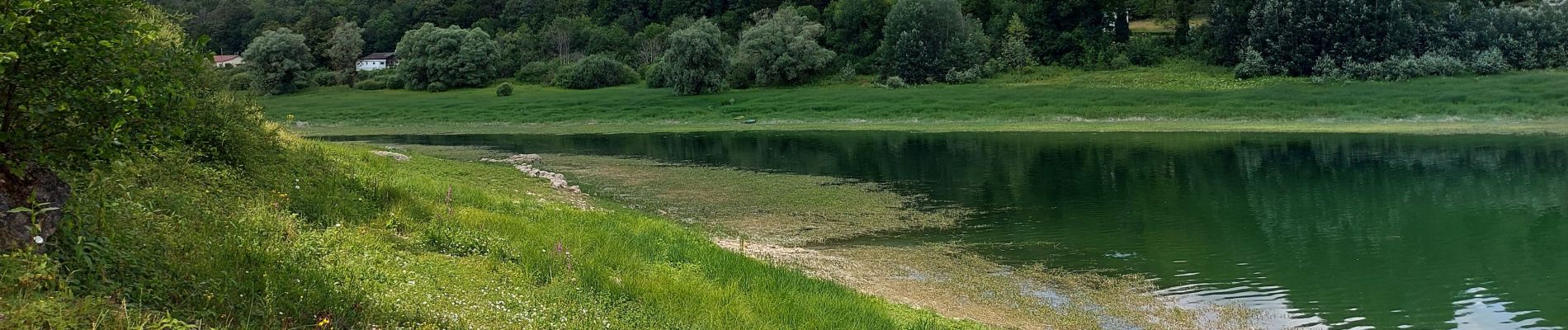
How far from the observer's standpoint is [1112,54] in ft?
286

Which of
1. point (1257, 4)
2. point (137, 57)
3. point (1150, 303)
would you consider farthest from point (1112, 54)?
point (137, 57)

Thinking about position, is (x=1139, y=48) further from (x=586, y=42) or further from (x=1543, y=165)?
(x=586, y=42)

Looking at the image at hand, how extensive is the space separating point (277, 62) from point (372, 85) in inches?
360

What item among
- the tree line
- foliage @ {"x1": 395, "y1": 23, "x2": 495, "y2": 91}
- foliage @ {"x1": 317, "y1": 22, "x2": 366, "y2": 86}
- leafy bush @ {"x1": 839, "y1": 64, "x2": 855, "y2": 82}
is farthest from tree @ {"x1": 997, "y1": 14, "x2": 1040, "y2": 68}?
foliage @ {"x1": 317, "y1": 22, "x2": 366, "y2": 86}

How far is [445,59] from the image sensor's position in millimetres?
101625

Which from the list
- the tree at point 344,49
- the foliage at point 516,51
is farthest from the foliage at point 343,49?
the foliage at point 516,51

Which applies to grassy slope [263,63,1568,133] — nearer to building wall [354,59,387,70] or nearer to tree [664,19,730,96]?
tree [664,19,730,96]

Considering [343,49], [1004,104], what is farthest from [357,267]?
[343,49]

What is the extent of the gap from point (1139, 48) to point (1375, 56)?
1853cm

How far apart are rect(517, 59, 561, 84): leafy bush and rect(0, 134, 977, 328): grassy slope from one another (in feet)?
297

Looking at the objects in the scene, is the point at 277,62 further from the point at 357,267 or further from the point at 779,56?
the point at 357,267

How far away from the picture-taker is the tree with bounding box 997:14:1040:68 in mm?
87375

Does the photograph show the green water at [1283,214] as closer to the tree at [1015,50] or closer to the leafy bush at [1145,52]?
the leafy bush at [1145,52]

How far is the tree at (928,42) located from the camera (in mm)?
84812
